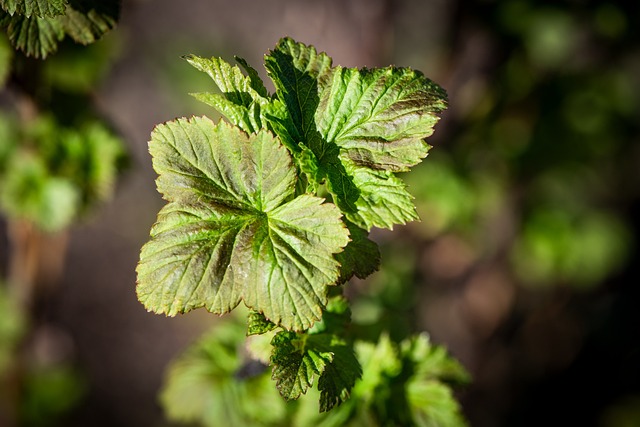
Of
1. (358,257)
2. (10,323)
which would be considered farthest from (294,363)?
(10,323)

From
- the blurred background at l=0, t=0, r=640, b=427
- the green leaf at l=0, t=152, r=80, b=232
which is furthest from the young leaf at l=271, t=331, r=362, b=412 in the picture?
the blurred background at l=0, t=0, r=640, b=427

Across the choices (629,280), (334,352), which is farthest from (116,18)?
(629,280)

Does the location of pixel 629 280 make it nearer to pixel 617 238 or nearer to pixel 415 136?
pixel 617 238

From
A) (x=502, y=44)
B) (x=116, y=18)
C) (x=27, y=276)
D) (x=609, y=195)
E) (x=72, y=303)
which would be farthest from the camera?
(x=72, y=303)

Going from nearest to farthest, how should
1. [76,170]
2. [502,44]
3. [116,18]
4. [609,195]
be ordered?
[116,18], [76,170], [502,44], [609,195]

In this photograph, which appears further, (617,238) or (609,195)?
(609,195)

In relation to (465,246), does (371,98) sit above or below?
below
